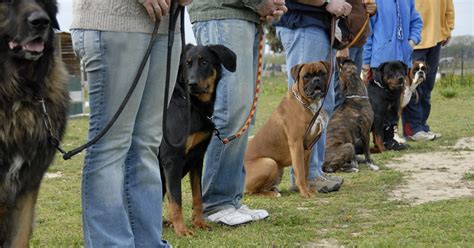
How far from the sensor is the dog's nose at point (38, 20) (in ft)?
10.1

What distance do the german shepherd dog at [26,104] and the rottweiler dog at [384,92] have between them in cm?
713

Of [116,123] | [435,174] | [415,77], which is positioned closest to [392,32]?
[415,77]

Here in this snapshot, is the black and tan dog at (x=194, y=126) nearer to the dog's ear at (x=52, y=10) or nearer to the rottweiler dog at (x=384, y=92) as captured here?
the dog's ear at (x=52, y=10)

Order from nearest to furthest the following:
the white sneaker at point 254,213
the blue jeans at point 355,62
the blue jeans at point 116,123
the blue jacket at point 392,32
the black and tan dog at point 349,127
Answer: the blue jeans at point 116,123, the white sneaker at point 254,213, the black and tan dog at point 349,127, the blue jeans at point 355,62, the blue jacket at point 392,32

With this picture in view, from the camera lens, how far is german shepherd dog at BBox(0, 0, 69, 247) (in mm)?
3119

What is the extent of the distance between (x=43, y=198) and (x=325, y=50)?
2840mm

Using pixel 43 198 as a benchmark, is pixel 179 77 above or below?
above

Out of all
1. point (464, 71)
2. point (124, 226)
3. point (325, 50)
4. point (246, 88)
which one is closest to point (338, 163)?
point (325, 50)

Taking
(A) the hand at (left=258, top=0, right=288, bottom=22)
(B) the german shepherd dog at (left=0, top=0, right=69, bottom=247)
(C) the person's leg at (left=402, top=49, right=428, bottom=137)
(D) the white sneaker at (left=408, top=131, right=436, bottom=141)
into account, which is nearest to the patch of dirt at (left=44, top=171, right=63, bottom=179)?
(A) the hand at (left=258, top=0, right=288, bottom=22)

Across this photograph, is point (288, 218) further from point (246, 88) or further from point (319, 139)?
point (319, 139)

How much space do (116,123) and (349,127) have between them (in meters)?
5.86

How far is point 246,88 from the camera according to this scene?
16.1 feet

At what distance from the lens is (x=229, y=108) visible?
16.2 feet

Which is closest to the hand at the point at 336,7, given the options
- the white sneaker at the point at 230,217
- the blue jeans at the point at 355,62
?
the white sneaker at the point at 230,217
